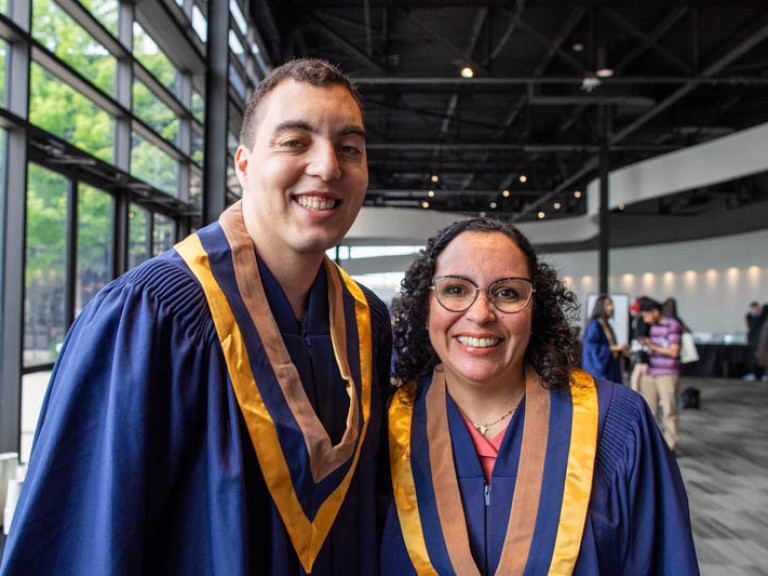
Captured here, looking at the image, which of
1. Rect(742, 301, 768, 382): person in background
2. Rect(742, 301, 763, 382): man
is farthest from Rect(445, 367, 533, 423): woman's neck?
Rect(742, 301, 763, 382): man

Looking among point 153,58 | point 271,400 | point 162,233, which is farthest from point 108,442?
point 162,233

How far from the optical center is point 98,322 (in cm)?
116

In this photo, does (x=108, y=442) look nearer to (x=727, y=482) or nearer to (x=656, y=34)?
(x=727, y=482)

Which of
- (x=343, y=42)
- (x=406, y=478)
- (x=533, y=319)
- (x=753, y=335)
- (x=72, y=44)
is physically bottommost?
(x=753, y=335)

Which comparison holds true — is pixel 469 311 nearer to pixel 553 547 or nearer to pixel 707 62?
pixel 553 547

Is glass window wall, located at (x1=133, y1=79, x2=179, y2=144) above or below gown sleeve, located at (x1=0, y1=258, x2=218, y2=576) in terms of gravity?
above

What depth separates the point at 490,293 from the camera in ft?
5.07

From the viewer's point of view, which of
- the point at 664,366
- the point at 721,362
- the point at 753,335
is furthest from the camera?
the point at 721,362

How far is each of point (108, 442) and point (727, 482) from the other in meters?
5.97

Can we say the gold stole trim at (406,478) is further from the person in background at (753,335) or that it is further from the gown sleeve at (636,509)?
the person in background at (753,335)

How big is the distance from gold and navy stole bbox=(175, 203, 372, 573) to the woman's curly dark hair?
15.2 inches

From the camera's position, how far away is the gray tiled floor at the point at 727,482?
4188 millimetres

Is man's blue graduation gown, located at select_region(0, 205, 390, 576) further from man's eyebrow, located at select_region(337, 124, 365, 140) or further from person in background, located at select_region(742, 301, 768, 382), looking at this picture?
person in background, located at select_region(742, 301, 768, 382)

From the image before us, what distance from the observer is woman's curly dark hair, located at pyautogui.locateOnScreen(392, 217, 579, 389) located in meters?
1.64
